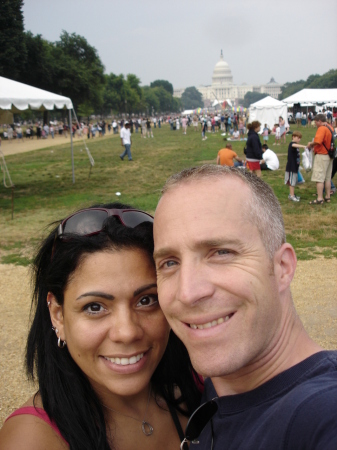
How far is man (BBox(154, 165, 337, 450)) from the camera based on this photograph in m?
1.20

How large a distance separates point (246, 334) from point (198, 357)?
0.51 ft

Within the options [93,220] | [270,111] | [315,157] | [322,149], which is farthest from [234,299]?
[270,111]

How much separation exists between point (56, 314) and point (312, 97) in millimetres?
40128

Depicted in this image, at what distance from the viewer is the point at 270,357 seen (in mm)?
1281

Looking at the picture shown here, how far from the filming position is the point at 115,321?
156 cm

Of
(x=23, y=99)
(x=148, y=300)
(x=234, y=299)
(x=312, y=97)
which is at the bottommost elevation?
(x=148, y=300)

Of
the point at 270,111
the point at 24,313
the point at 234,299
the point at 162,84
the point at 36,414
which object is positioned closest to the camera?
the point at 234,299

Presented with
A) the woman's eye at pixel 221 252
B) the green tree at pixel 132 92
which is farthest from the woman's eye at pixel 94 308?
the green tree at pixel 132 92

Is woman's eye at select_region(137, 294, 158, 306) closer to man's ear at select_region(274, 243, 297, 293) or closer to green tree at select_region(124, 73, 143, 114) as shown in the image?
man's ear at select_region(274, 243, 297, 293)

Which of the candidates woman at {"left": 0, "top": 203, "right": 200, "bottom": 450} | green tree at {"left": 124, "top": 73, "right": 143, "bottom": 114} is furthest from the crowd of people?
green tree at {"left": 124, "top": 73, "right": 143, "bottom": 114}

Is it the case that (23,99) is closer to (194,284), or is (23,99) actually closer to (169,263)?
(169,263)

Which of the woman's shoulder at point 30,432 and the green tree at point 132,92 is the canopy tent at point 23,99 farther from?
the green tree at point 132,92

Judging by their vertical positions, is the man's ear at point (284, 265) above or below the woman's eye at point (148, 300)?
above

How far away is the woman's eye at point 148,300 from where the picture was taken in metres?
1.64
